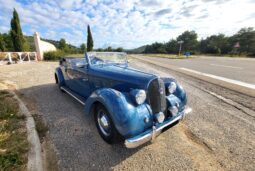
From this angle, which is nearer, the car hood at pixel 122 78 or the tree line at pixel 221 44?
the car hood at pixel 122 78

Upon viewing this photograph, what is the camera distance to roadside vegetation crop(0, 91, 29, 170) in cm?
196

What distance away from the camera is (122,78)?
2.68 m

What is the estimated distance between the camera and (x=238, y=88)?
537cm

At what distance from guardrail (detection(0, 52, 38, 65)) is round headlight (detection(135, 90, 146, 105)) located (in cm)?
1817

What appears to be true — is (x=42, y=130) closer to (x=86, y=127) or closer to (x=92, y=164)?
(x=86, y=127)

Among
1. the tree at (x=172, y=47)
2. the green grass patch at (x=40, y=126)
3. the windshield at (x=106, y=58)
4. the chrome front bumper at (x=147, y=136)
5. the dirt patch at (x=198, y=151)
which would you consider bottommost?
the dirt patch at (x=198, y=151)

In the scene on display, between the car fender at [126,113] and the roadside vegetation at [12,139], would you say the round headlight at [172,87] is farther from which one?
the roadside vegetation at [12,139]

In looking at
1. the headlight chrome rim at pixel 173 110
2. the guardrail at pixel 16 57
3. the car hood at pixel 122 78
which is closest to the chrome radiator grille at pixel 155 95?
the car hood at pixel 122 78

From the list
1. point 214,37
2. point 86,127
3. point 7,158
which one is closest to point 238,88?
point 86,127

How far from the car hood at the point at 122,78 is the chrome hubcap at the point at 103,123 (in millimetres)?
575

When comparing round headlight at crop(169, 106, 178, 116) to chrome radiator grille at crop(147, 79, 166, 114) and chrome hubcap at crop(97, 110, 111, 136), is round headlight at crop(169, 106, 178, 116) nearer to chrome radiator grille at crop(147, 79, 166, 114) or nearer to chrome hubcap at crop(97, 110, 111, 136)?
chrome radiator grille at crop(147, 79, 166, 114)

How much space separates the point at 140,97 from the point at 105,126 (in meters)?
0.81

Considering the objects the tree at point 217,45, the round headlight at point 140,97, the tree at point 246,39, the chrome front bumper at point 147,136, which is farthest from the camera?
the tree at point 217,45

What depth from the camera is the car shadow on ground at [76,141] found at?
2.08m
